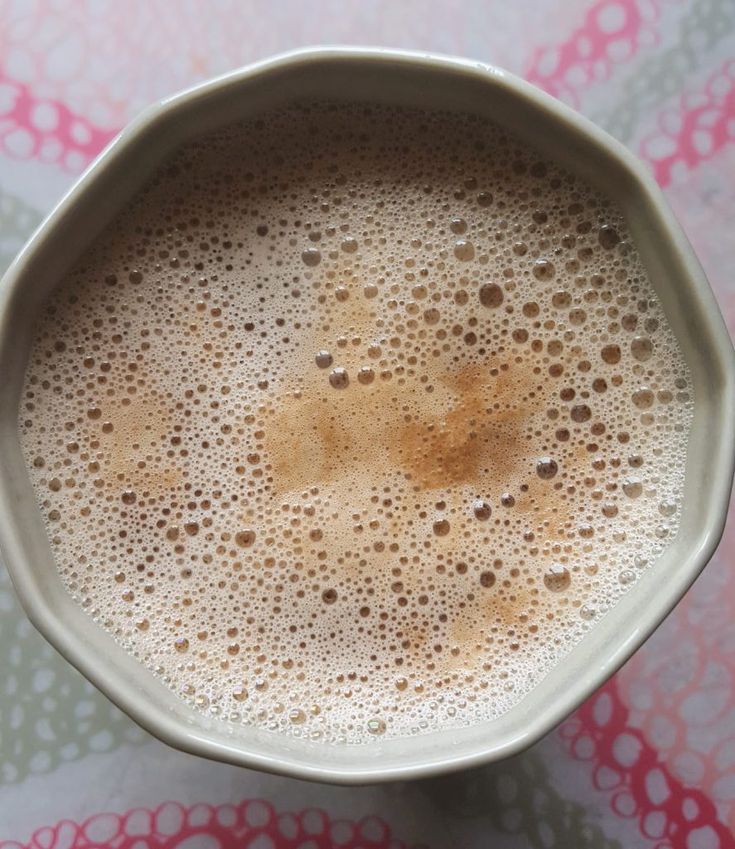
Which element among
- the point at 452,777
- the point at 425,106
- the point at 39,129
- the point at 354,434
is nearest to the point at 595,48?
the point at 425,106

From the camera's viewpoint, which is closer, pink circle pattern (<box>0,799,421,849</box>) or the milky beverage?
the milky beverage

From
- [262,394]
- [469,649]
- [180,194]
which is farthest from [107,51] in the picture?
[469,649]

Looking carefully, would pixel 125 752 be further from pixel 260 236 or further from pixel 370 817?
pixel 260 236

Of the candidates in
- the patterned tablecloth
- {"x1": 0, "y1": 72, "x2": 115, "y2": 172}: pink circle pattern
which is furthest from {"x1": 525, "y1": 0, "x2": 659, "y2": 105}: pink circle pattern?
{"x1": 0, "y1": 72, "x2": 115, "y2": 172}: pink circle pattern

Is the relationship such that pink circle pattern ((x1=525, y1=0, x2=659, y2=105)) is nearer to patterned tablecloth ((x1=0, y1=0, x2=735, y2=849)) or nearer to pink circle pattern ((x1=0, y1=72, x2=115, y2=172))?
patterned tablecloth ((x1=0, y1=0, x2=735, y2=849))

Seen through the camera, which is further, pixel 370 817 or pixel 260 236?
pixel 370 817

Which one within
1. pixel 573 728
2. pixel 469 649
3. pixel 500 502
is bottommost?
pixel 573 728
